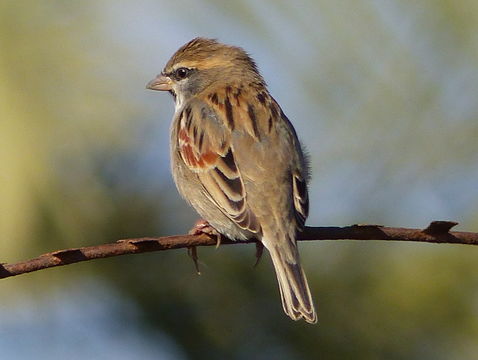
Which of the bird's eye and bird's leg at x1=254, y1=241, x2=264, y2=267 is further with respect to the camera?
the bird's eye

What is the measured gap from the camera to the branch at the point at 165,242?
1716mm

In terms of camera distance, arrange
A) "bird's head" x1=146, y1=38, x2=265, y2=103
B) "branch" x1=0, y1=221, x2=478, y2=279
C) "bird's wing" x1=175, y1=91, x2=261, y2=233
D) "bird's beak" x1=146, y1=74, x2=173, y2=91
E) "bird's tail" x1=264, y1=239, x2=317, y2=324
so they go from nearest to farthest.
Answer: "branch" x1=0, y1=221, x2=478, y2=279, "bird's tail" x1=264, y1=239, x2=317, y2=324, "bird's wing" x1=175, y1=91, x2=261, y2=233, "bird's beak" x1=146, y1=74, x2=173, y2=91, "bird's head" x1=146, y1=38, x2=265, y2=103

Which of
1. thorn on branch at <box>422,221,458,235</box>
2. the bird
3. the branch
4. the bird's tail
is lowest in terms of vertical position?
the bird's tail

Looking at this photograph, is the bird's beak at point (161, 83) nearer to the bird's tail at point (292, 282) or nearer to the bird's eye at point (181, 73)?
the bird's eye at point (181, 73)

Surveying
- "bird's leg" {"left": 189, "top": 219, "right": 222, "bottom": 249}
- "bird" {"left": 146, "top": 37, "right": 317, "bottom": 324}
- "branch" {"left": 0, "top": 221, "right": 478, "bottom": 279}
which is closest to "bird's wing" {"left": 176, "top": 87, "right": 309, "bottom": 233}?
"bird" {"left": 146, "top": 37, "right": 317, "bottom": 324}

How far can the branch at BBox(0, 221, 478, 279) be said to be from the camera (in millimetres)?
1716

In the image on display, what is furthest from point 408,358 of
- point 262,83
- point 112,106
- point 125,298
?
point 262,83

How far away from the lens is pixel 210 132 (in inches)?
151

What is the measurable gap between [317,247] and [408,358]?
556 millimetres

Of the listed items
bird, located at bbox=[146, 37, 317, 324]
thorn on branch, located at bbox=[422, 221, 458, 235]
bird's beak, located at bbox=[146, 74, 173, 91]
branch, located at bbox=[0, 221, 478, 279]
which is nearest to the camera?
branch, located at bbox=[0, 221, 478, 279]

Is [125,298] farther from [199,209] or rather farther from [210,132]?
[210,132]

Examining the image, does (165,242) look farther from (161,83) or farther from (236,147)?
(161,83)

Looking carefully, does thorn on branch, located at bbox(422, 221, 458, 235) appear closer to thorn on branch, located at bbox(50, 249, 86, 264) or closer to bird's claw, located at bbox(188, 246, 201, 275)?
thorn on branch, located at bbox(50, 249, 86, 264)

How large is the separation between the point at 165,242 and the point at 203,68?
281 cm
